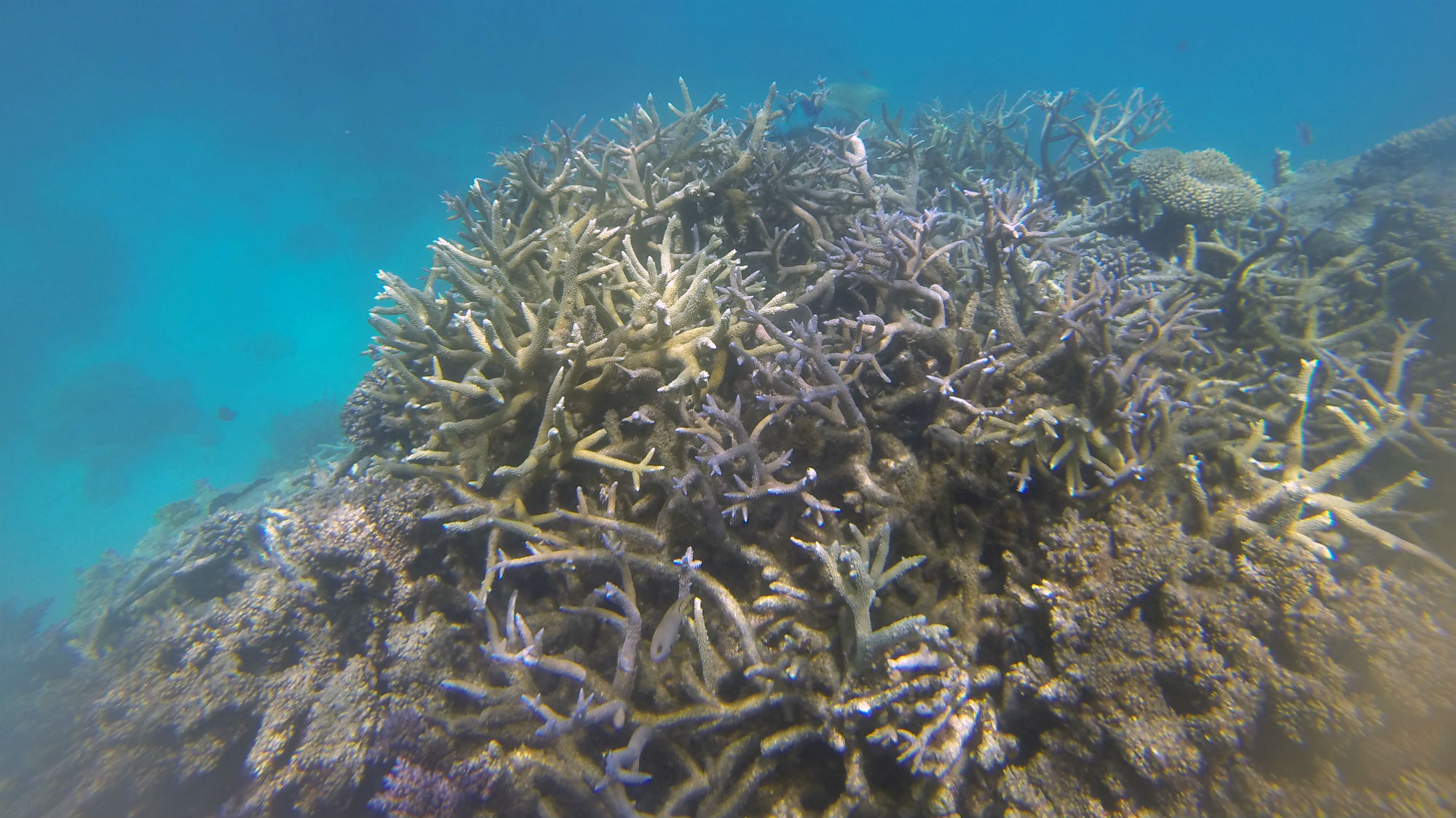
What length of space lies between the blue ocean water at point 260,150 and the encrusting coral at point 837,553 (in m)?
48.0

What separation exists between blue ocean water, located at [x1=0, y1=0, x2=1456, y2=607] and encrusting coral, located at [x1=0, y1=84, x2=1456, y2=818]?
48.0 metres

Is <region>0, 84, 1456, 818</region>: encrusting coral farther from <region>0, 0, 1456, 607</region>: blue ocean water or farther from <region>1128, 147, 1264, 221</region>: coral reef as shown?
<region>0, 0, 1456, 607</region>: blue ocean water

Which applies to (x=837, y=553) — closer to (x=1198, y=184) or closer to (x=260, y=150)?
(x=1198, y=184)

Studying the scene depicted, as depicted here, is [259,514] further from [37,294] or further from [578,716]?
[37,294]

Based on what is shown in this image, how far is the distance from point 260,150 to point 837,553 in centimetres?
7332

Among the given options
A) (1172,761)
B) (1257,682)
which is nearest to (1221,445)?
(1257,682)

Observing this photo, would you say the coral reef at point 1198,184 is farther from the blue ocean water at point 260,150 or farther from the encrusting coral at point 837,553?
the blue ocean water at point 260,150

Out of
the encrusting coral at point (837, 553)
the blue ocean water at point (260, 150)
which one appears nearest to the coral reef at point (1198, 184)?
the encrusting coral at point (837, 553)

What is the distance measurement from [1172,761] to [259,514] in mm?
9981

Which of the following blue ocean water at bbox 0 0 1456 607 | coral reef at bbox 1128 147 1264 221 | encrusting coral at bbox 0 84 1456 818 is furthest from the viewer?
blue ocean water at bbox 0 0 1456 607

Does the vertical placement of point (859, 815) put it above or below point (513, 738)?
A: below

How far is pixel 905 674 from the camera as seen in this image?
83.9 inches

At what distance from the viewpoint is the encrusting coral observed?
2061 mm

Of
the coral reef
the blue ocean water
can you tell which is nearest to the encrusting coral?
the coral reef
